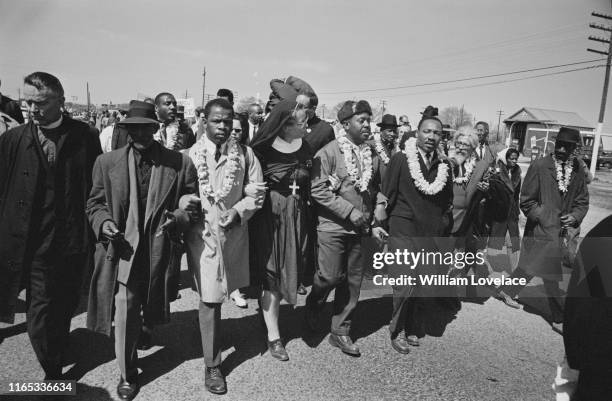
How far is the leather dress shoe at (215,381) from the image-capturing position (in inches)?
133

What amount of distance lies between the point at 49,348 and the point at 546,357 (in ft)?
14.9

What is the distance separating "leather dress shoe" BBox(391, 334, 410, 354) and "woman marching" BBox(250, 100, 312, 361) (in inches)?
45.2

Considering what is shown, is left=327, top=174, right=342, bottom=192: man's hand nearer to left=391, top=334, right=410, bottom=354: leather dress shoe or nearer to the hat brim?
left=391, top=334, right=410, bottom=354: leather dress shoe

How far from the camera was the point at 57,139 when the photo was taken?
3.42m

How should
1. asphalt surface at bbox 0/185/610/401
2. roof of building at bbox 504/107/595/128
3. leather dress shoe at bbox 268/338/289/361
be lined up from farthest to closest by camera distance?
roof of building at bbox 504/107/595/128 < leather dress shoe at bbox 268/338/289/361 < asphalt surface at bbox 0/185/610/401

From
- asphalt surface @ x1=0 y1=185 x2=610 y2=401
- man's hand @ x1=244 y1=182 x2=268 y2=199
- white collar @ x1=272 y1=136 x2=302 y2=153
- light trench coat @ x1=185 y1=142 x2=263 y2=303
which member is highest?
white collar @ x1=272 y1=136 x2=302 y2=153

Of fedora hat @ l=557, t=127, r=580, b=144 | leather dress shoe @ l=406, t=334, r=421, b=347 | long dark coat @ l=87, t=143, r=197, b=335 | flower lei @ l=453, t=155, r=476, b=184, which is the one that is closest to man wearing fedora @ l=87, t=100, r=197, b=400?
long dark coat @ l=87, t=143, r=197, b=335

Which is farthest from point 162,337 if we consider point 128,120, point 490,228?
point 490,228

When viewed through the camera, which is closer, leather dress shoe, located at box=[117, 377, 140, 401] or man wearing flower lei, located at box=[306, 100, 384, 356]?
leather dress shoe, located at box=[117, 377, 140, 401]

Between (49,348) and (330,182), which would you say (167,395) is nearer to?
(49,348)

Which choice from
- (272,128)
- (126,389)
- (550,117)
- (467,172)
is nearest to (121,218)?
(126,389)

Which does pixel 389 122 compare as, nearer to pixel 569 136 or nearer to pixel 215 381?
pixel 569 136

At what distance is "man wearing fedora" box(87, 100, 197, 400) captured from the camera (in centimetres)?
326

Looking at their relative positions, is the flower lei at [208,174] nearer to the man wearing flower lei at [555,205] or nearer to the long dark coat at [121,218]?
the long dark coat at [121,218]
